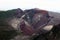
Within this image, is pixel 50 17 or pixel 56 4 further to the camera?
pixel 56 4

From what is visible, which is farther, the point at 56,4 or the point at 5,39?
the point at 56,4

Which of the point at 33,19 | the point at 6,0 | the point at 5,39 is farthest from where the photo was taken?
the point at 6,0

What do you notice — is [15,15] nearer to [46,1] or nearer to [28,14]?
[28,14]

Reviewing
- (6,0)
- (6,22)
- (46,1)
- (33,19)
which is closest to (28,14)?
(33,19)

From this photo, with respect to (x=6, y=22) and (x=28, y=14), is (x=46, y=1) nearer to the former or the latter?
(x=28, y=14)

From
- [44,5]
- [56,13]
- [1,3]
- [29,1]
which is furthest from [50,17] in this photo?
[1,3]

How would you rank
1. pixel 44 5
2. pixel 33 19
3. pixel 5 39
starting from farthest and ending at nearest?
pixel 44 5
pixel 33 19
pixel 5 39

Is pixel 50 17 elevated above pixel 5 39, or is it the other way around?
pixel 50 17

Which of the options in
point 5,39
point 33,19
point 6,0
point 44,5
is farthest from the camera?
point 6,0

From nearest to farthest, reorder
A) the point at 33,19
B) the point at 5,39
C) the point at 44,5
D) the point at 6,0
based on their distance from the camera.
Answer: the point at 5,39 < the point at 33,19 < the point at 44,5 < the point at 6,0
